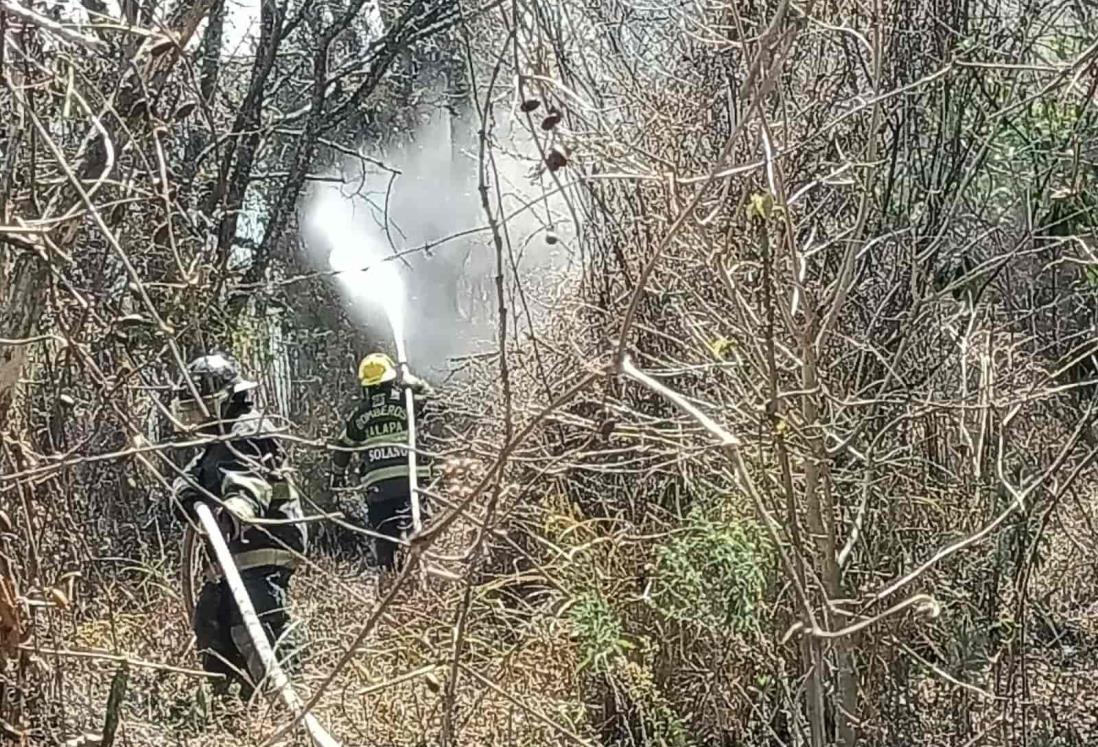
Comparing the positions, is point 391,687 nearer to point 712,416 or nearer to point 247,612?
point 247,612

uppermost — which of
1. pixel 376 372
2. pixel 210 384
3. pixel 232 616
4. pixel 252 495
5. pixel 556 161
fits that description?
pixel 556 161

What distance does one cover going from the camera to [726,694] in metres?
4.48

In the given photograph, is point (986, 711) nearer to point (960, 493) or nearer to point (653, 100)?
point (960, 493)

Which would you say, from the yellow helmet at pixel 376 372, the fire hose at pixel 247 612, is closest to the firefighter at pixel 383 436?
the yellow helmet at pixel 376 372

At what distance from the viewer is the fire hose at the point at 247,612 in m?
2.36

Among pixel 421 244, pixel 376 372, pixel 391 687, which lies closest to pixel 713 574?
pixel 391 687

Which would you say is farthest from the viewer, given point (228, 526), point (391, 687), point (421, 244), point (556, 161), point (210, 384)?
point (421, 244)

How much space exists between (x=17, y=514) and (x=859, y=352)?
2570 millimetres

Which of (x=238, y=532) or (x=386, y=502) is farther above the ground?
(x=238, y=532)

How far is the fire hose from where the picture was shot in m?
2.36

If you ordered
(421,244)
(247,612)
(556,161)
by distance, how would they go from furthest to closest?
(421,244)
(247,612)
(556,161)

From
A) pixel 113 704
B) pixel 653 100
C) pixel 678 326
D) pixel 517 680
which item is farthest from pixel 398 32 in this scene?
pixel 113 704

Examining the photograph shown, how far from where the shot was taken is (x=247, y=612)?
3803 mm

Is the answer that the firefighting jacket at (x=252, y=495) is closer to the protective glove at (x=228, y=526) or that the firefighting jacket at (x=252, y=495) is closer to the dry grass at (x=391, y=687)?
the protective glove at (x=228, y=526)
